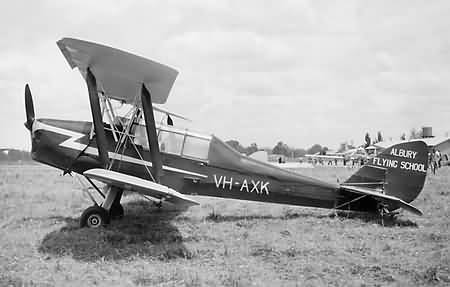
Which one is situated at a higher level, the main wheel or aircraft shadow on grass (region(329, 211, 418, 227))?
aircraft shadow on grass (region(329, 211, 418, 227))

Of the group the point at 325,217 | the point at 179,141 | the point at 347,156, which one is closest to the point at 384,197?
the point at 325,217

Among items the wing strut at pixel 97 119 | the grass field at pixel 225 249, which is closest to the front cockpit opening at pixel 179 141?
the wing strut at pixel 97 119

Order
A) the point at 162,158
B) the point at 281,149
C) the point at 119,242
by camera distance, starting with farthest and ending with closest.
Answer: the point at 281,149 < the point at 162,158 < the point at 119,242

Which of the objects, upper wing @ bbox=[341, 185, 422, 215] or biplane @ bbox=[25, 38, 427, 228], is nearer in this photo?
biplane @ bbox=[25, 38, 427, 228]

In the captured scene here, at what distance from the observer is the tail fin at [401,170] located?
7.86 meters

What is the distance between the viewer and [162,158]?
7.50 meters

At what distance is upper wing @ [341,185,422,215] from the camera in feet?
24.1

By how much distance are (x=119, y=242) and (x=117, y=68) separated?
2974mm

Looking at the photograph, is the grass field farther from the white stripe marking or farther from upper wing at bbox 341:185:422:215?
the white stripe marking

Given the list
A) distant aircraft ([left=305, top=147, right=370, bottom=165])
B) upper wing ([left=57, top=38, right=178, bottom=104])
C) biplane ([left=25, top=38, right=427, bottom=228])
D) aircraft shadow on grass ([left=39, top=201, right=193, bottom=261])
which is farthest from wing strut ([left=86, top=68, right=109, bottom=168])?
distant aircraft ([left=305, top=147, right=370, bottom=165])

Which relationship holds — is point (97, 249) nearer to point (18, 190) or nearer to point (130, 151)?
point (130, 151)

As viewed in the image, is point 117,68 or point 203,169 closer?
point 117,68

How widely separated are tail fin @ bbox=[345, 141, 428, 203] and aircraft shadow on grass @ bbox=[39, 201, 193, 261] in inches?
176

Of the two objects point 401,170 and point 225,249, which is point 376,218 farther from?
point 225,249
